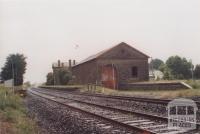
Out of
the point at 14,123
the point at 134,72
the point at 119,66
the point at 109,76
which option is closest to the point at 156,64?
the point at 134,72

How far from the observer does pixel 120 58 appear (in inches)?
2057

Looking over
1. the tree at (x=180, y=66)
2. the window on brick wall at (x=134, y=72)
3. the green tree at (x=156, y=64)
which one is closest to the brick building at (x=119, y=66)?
the window on brick wall at (x=134, y=72)

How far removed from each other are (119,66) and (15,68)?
2602cm

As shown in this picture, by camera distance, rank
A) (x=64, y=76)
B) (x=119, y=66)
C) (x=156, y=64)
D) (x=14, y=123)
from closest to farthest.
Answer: (x=14, y=123) < (x=119, y=66) < (x=64, y=76) < (x=156, y=64)

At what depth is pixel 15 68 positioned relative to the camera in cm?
6875

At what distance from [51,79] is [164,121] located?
77157mm

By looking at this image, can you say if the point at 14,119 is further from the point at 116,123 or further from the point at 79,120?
the point at 116,123

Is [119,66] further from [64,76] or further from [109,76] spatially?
[64,76]

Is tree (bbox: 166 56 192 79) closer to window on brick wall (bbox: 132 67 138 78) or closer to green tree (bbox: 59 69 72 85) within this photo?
green tree (bbox: 59 69 72 85)

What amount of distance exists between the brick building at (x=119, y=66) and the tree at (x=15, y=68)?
19.4 meters

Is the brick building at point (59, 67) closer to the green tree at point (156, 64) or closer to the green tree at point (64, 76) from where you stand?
the green tree at point (64, 76)

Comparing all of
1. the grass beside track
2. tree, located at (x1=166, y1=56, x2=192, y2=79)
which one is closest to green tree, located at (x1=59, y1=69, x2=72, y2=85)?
tree, located at (x1=166, y1=56, x2=192, y2=79)

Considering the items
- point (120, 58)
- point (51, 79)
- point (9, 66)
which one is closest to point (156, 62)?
point (51, 79)

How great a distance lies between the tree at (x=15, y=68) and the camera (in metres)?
67.6
